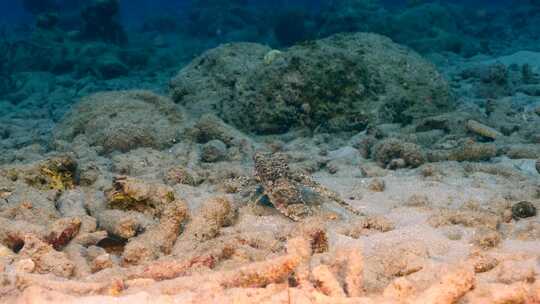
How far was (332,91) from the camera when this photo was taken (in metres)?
8.51

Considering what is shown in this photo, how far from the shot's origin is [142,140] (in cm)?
735

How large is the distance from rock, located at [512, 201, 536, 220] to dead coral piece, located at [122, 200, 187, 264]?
3.02 metres

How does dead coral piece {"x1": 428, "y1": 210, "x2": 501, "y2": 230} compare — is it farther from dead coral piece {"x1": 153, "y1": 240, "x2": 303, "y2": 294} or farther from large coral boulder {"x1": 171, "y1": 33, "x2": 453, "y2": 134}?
large coral boulder {"x1": 171, "y1": 33, "x2": 453, "y2": 134}

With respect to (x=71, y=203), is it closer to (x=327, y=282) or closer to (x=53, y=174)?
(x=53, y=174)

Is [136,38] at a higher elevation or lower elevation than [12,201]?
lower

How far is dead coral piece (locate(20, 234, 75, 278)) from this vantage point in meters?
3.12

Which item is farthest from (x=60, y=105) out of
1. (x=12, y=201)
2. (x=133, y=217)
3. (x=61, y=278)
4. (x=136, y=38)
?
(x=136, y=38)

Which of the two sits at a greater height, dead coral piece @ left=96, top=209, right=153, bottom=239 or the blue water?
dead coral piece @ left=96, top=209, right=153, bottom=239

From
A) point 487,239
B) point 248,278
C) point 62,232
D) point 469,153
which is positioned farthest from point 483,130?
point 62,232

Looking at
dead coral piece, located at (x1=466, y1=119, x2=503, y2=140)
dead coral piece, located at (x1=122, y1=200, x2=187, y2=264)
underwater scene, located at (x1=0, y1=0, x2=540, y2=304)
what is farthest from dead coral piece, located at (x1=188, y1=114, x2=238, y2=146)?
dead coral piece, located at (x1=466, y1=119, x2=503, y2=140)

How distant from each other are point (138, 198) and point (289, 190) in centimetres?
145

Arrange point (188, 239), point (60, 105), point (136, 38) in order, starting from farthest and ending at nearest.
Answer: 1. point (136, 38)
2. point (60, 105)
3. point (188, 239)

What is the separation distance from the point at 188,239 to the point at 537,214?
3.17 metres

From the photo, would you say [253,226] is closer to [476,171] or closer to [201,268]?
[201,268]
